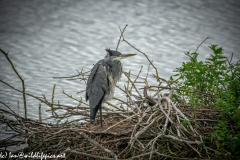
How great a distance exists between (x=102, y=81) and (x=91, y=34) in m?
6.81

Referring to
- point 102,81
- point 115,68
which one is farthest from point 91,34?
point 102,81

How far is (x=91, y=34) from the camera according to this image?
12367mm

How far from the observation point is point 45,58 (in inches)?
419

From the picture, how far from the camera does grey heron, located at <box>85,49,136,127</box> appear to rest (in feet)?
18.2

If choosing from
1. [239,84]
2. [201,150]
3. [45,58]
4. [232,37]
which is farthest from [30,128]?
[232,37]

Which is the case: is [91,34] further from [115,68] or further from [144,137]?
[144,137]

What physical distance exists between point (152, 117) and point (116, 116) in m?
0.61

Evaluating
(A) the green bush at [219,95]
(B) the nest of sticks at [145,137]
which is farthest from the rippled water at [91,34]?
(A) the green bush at [219,95]

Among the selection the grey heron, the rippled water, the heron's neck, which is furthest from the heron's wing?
the rippled water

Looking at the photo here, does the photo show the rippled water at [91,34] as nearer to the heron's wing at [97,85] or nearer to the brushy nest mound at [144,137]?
the heron's wing at [97,85]

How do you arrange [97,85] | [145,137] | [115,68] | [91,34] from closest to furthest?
1. [145,137]
2. [97,85]
3. [115,68]
4. [91,34]

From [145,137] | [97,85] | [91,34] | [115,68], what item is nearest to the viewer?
[145,137]

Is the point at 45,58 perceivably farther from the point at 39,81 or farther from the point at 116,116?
the point at 116,116

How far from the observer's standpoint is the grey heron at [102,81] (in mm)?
5537
